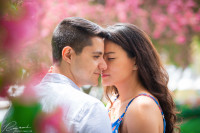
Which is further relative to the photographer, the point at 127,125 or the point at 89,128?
the point at 127,125

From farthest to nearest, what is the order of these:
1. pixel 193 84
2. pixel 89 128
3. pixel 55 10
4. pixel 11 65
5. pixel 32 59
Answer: pixel 193 84, pixel 55 10, pixel 89 128, pixel 32 59, pixel 11 65

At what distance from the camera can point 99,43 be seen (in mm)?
1736

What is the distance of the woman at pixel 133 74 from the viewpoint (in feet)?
6.85

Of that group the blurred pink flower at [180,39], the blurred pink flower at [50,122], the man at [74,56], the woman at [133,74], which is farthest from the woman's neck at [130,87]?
the blurred pink flower at [180,39]

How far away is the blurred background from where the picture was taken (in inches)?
24.2

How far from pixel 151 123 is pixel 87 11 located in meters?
3.80

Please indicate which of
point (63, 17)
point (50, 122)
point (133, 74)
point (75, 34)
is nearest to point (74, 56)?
point (75, 34)

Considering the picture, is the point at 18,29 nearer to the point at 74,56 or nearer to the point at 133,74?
the point at 74,56

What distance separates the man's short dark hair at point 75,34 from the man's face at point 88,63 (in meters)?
0.04

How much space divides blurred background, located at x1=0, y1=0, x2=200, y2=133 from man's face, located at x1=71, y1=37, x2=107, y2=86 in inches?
7.7

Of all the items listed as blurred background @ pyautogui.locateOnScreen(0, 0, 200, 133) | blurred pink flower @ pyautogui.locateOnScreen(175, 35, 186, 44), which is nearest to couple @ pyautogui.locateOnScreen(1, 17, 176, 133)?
blurred background @ pyautogui.locateOnScreen(0, 0, 200, 133)

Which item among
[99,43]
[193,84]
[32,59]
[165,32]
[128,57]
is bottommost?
[193,84]

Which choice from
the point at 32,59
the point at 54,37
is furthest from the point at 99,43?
the point at 32,59

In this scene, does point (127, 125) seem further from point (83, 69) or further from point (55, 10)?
point (55, 10)
